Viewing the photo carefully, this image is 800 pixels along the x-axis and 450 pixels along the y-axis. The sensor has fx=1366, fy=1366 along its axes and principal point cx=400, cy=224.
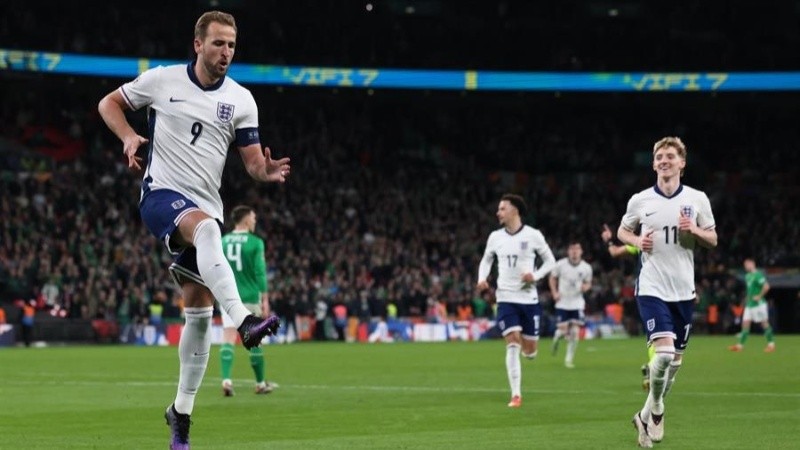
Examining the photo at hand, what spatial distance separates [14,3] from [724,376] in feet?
112

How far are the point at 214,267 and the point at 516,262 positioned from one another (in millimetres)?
10184

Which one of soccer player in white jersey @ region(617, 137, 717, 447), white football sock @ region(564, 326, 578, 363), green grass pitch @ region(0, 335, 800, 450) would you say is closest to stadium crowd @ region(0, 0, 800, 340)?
green grass pitch @ region(0, 335, 800, 450)

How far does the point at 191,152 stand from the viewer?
31.0 ft

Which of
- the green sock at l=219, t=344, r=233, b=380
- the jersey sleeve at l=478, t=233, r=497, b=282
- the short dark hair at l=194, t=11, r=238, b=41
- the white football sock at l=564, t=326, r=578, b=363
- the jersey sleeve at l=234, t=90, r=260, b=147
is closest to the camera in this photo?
the short dark hair at l=194, t=11, r=238, b=41

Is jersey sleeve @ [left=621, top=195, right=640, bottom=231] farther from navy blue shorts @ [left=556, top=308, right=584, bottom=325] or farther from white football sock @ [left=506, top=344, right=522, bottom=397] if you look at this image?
navy blue shorts @ [left=556, top=308, right=584, bottom=325]

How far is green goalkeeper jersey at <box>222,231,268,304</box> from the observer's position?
19.0 metres

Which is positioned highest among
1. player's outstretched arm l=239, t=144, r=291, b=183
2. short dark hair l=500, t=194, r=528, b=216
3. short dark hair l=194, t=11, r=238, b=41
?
short dark hair l=194, t=11, r=238, b=41

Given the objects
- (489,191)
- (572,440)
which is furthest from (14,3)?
(572,440)

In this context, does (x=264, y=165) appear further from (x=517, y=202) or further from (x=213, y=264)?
(x=517, y=202)

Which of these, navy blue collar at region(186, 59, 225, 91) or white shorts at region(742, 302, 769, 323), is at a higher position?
navy blue collar at region(186, 59, 225, 91)

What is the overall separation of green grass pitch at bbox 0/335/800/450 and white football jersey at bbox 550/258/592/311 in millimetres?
1245

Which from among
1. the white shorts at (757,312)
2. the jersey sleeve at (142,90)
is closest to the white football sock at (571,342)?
the white shorts at (757,312)

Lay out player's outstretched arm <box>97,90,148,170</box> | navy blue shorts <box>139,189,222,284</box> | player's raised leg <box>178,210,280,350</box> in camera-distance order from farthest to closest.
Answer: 1. navy blue shorts <box>139,189,222,284</box>
2. player's outstretched arm <box>97,90,148,170</box>
3. player's raised leg <box>178,210,280,350</box>

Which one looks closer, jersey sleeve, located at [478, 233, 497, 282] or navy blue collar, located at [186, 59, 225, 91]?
navy blue collar, located at [186, 59, 225, 91]
